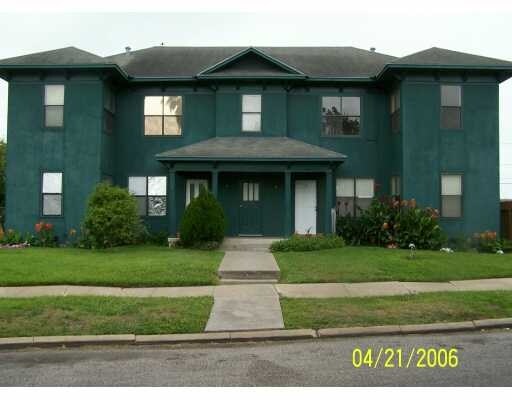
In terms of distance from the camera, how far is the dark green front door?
19.8m

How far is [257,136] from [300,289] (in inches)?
395

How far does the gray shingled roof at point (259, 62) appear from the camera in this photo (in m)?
18.4

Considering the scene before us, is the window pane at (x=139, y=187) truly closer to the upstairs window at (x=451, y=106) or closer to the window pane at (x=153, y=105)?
the window pane at (x=153, y=105)

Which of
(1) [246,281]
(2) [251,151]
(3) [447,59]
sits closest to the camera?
(1) [246,281]

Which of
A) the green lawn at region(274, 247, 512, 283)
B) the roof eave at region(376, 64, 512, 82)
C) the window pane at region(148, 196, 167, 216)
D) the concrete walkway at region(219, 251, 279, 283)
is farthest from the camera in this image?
the window pane at region(148, 196, 167, 216)

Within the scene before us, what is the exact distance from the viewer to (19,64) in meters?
18.3

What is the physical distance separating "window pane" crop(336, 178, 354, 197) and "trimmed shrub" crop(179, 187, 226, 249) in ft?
18.3

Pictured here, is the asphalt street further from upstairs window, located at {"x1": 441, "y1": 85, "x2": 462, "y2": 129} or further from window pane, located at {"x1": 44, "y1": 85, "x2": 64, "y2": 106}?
window pane, located at {"x1": 44, "y1": 85, "x2": 64, "y2": 106}

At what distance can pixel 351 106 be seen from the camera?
2031cm

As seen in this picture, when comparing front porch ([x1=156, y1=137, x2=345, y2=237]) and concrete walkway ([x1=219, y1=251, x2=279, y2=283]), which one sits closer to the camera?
concrete walkway ([x1=219, y1=251, x2=279, y2=283])

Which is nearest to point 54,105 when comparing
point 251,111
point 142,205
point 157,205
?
point 142,205

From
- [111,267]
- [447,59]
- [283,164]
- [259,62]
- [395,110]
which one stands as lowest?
[111,267]

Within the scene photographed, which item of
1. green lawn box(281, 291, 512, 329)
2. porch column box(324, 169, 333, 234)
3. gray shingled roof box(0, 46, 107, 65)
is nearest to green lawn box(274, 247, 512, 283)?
green lawn box(281, 291, 512, 329)

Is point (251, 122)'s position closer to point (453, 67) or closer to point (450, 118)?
point (450, 118)
